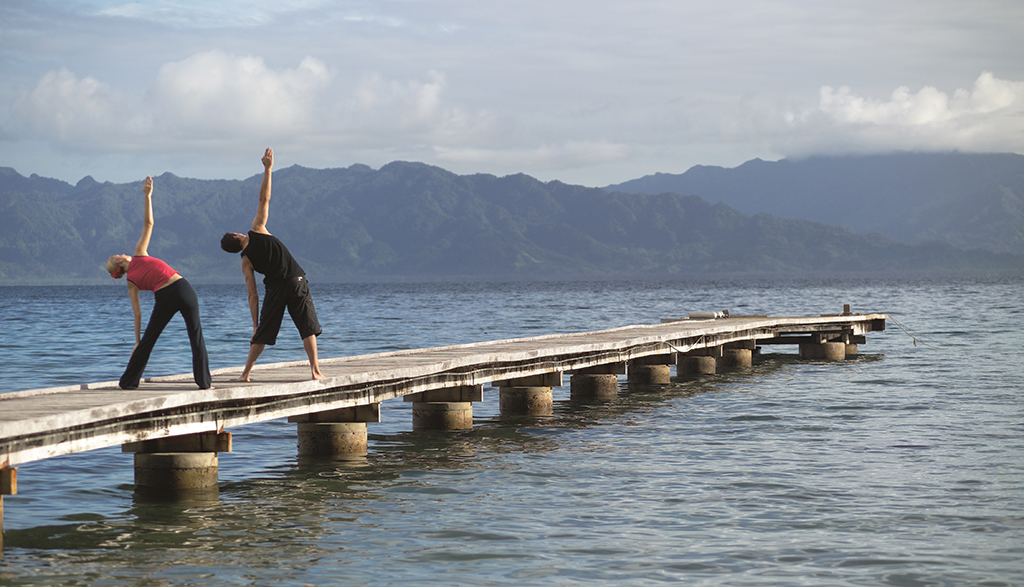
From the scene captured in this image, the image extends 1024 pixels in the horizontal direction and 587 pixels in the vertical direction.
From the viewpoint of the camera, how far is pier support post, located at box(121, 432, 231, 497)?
1264cm

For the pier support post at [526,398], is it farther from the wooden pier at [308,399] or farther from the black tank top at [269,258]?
the black tank top at [269,258]

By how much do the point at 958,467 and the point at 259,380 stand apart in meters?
9.47

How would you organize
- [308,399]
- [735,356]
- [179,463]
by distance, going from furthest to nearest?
[735,356], [308,399], [179,463]

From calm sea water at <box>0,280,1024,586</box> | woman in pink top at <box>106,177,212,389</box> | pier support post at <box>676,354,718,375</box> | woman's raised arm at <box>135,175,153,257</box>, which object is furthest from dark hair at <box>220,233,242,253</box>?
pier support post at <box>676,354,718,375</box>

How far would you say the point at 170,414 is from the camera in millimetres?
11703

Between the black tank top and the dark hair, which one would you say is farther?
the black tank top

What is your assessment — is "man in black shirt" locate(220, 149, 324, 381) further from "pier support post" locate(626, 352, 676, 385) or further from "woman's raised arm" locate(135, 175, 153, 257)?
"pier support post" locate(626, 352, 676, 385)

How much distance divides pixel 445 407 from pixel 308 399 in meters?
4.87

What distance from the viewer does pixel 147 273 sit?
11.6 m

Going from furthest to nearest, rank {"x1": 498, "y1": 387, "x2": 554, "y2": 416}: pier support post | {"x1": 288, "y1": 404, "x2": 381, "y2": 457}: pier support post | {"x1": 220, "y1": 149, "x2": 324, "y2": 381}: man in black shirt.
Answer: {"x1": 498, "y1": 387, "x2": 554, "y2": 416}: pier support post, {"x1": 288, "y1": 404, "x2": 381, "y2": 457}: pier support post, {"x1": 220, "y1": 149, "x2": 324, "y2": 381}: man in black shirt

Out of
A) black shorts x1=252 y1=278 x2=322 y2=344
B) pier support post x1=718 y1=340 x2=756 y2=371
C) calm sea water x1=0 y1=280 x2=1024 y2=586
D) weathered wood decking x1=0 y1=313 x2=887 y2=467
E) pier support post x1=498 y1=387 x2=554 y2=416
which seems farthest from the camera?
A: pier support post x1=718 y1=340 x2=756 y2=371

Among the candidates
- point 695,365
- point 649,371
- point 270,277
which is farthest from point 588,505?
point 695,365

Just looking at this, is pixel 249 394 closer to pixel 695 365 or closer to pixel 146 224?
pixel 146 224

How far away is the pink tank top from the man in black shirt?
2.20 ft
